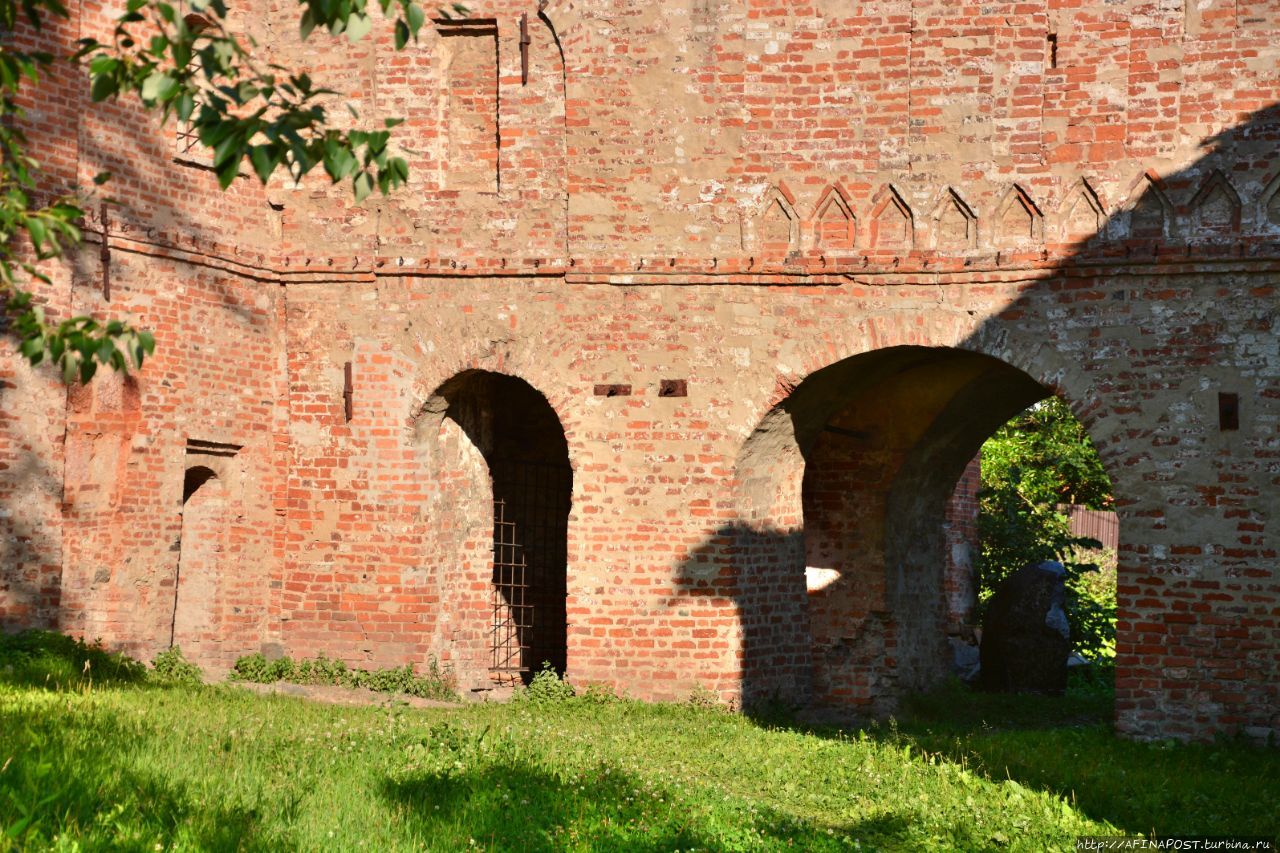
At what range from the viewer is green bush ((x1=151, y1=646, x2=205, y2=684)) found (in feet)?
38.5

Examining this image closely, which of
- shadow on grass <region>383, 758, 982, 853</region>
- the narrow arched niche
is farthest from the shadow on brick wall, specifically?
the narrow arched niche

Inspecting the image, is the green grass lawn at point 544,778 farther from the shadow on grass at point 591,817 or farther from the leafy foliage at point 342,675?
the leafy foliage at point 342,675

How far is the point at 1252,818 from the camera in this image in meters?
8.62

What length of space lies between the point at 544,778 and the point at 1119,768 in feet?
14.4

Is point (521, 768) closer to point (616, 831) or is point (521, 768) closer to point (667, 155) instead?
point (616, 831)

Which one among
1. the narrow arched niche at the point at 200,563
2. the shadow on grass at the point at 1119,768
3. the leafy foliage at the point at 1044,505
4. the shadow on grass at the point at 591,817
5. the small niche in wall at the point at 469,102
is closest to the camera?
the shadow on grass at the point at 591,817

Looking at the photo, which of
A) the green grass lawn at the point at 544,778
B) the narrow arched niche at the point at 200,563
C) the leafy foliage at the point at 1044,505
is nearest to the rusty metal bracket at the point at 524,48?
the narrow arched niche at the point at 200,563

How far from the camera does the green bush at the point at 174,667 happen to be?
463 inches

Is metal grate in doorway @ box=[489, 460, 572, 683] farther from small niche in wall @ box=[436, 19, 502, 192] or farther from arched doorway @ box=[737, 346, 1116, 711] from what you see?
small niche in wall @ box=[436, 19, 502, 192]

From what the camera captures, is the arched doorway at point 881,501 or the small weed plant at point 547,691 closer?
the small weed plant at point 547,691

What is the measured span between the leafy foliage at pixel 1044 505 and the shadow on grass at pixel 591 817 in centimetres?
→ 1033

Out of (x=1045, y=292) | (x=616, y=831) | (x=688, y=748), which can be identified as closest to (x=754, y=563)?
(x=688, y=748)

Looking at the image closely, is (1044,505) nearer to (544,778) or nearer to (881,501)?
(881,501)

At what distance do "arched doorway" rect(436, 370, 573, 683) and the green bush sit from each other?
278 cm
